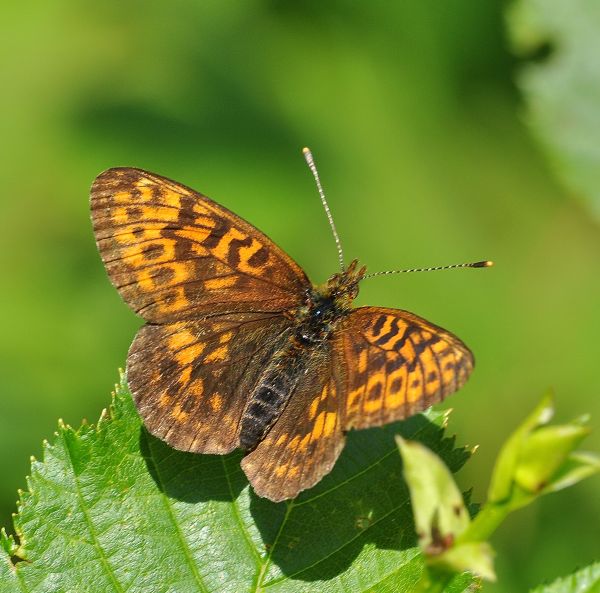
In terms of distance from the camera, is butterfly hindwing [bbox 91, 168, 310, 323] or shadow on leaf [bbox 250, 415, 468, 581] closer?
shadow on leaf [bbox 250, 415, 468, 581]

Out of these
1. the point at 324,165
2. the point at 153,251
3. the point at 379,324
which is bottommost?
the point at 379,324

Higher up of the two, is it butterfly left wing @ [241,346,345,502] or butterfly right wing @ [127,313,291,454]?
butterfly right wing @ [127,313,291,454]

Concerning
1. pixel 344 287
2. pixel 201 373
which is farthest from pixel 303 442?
pixel 344 287

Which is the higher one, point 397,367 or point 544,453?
point 397,367

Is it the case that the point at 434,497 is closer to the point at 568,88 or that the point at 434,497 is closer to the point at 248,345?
the point at 248,345

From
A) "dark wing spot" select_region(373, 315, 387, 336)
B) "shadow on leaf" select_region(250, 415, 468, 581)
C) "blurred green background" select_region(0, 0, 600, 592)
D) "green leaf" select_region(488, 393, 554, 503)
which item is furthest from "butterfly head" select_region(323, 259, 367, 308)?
"blurred green background" select_region(0, 0, 600, 592)

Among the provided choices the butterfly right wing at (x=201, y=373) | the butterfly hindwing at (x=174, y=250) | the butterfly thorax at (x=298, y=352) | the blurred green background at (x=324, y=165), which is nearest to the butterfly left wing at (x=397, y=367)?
the butterfly thorax at (x=298, y=352)

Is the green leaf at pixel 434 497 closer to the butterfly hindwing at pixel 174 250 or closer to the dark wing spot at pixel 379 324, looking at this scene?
the dark wing spot at pixel 379 324

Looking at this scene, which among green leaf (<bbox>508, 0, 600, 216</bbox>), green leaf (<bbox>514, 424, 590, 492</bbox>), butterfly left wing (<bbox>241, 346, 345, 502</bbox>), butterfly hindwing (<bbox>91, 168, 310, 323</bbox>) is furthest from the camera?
green leaf (<bbox>508, 0, 600, 216</bbox>)

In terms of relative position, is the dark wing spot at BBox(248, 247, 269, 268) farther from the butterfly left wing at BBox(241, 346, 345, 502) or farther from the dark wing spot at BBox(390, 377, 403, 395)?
the dark wing spot at BBox(390, 377, 403, 395)
